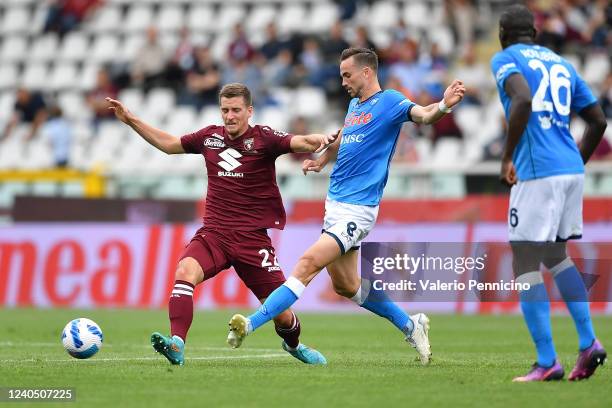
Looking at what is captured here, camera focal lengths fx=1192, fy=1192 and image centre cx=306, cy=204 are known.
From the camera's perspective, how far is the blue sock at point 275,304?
9804 mm

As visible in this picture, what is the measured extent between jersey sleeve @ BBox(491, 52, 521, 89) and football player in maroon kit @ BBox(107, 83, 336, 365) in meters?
2.16

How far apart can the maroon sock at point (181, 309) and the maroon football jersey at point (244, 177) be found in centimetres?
77

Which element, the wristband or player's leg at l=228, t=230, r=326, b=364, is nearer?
the wristband

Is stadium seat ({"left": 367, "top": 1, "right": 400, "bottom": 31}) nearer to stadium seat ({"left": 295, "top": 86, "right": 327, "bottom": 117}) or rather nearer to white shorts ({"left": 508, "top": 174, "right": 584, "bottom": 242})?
stadium seat ({"left": 295, "top": 86, "right": 327, "bottom": 117})

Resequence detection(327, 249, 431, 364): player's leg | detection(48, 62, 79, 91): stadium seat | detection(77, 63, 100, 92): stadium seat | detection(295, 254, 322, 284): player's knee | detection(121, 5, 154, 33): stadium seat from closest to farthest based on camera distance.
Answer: detection(295, 254, 322, 284): player's knee
detection(327, 249, 431, 364): player's leg
detection(77, 63, 100, 92): stadium seat
detection(48, 62, 79, 91): stadium seat
detection(121, 5, 154, 33): stadium seat

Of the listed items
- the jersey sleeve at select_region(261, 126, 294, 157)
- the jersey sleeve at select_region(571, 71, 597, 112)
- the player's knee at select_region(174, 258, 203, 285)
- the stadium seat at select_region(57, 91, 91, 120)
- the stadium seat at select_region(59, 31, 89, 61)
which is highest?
the stadium seat at select_region(59, 31, 89, 61)

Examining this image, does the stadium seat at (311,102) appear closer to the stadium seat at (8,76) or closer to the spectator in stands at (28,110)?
the spectator in stands at (28,110)

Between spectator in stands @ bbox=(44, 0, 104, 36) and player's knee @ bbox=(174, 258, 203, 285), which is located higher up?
spectator in stands @ bbox=(44, 0, 104, 36)

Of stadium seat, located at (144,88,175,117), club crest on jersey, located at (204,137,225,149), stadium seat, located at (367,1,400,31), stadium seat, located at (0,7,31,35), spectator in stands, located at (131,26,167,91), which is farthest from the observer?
stadium seat, located at (0,7,31,35)

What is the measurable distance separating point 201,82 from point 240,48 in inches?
44.1

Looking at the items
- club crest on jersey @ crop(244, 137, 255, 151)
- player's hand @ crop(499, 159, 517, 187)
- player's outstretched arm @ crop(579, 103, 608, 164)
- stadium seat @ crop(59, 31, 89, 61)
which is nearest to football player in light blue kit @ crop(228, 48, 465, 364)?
club crest on jersey @ crop(244, 137, 255, 151)

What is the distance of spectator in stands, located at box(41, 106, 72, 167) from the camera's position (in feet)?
83.9

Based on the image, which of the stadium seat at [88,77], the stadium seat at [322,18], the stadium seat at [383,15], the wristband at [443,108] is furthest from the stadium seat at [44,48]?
the wristband at [443,108]

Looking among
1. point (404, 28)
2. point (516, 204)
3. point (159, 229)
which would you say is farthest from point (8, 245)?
point (516, 204)
